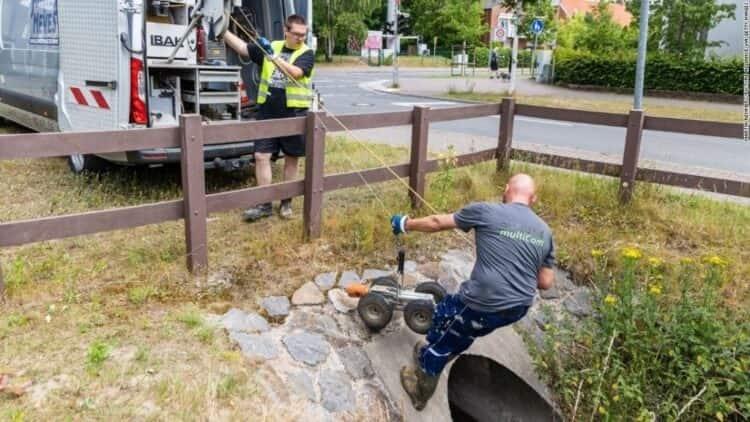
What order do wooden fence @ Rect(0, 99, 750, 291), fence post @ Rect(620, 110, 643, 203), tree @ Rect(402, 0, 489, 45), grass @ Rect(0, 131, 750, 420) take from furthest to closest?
tree @ Rect(402, 0, 489, 45)
fence post @ Rect(620, 110, 643, 203)
wooden fence @ Rect(0, 99, 750, 291)
grass @ Rect(0, 131, 750, 420)

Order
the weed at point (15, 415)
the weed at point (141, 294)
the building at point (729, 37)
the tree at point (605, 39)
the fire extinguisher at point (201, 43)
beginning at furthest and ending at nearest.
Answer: the tree at point (605, 39) → the building at point (729, 37) → the fire extinguisher at point (201, 43) → the weed at point (141, 294) → the weed at point (15, 415)

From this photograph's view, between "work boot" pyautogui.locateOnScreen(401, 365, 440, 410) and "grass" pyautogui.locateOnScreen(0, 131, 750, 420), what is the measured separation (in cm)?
91

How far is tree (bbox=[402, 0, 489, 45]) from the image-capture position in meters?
50.1

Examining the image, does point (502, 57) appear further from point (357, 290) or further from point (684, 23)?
point (357, 290)

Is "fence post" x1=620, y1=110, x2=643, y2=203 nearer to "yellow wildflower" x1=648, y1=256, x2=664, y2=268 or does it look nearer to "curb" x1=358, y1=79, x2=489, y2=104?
"yellow wildflower" x1=648, y1=256, x2=664, y2=268

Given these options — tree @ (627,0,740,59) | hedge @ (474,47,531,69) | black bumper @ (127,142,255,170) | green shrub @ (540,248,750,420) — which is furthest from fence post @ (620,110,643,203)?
hedge @ (474,47,531,69)

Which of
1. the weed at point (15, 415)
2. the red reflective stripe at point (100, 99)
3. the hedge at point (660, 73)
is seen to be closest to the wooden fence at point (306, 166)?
the weed at point (15, 415)

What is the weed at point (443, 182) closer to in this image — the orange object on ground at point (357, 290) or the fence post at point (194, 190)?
the orange object on ground at point (357, 290)

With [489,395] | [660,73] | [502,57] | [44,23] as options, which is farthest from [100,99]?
[502,57]

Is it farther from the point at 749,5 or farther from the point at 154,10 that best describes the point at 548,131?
the point at 154,10

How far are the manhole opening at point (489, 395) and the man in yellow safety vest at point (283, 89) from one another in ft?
6.69

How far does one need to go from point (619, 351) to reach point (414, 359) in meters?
1.43

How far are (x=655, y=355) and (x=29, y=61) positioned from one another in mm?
6831

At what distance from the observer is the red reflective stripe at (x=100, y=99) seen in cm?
560
